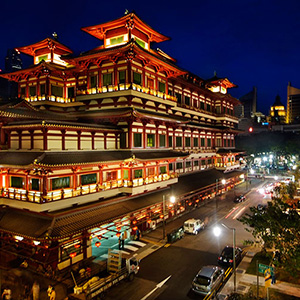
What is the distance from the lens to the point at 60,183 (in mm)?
23969

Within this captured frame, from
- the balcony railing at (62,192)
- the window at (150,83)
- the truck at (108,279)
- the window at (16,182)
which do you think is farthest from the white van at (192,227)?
the window at (16,182)

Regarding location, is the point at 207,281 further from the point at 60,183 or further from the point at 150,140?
the point at 150,140

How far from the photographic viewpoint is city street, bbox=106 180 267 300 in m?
20.4

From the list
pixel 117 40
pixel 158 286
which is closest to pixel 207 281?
pixel 158 286

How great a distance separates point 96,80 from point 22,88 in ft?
44.1

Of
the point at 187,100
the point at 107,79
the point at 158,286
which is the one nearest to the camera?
the point at 158,286

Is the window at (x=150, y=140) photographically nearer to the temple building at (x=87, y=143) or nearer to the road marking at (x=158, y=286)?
the temple building at (x=87, y=143)

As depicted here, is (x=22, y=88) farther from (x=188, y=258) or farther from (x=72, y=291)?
(x=188, y=258)

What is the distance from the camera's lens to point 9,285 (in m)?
21.5

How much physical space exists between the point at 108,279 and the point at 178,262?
7965 millimetres

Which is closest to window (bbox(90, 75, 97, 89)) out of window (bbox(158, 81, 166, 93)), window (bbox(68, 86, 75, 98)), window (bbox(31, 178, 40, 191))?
window (bbox(68, 86, 75, 98))

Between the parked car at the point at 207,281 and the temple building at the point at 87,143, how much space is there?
8614 mm

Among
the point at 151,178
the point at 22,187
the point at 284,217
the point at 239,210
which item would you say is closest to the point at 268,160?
the point at 239,210

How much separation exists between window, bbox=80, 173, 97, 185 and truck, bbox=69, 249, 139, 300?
24.9ft
